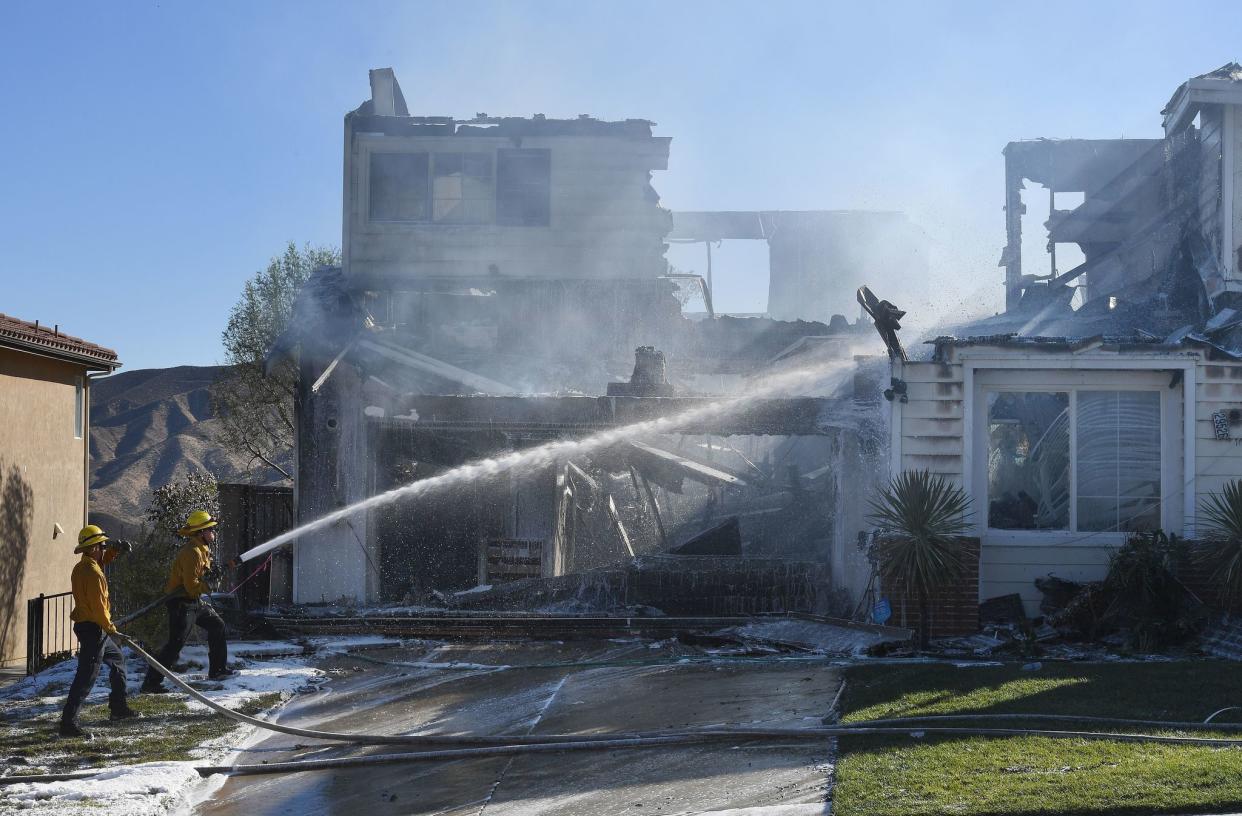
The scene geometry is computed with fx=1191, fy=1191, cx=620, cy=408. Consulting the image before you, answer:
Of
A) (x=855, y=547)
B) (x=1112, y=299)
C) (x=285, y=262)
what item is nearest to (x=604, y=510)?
(x=855, y=547)

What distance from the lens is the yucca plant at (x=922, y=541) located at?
11492mm

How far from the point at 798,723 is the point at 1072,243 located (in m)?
21.5

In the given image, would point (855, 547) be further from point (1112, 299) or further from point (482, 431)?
point (1112, 299)

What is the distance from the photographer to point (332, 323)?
2122cm

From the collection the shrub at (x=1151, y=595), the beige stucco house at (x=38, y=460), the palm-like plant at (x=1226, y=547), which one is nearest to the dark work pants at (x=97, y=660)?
the beige stucco house at (x=38, y=460)

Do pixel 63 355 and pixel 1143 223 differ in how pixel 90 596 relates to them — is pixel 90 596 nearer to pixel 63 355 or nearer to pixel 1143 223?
pixel 63 355

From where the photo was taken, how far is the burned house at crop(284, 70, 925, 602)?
16.7 meters

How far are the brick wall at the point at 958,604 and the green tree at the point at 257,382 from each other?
20832 mm

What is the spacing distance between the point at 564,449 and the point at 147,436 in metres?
43.9

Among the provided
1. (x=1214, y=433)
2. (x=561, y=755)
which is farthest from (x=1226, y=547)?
(x=561, y=755)

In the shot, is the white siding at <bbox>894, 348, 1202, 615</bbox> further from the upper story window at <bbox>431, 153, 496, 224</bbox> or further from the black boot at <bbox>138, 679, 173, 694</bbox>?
the upper story window at <bbox>431, 153, 496, 224</bbox>

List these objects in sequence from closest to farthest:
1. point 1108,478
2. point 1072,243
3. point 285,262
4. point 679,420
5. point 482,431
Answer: point 1108,478 < point 679,420 < point 482,431 < point 1072,243 < point 285,262

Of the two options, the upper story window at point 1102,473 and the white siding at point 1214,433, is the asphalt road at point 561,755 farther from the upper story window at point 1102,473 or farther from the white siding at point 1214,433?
the white siding at point 1214,433

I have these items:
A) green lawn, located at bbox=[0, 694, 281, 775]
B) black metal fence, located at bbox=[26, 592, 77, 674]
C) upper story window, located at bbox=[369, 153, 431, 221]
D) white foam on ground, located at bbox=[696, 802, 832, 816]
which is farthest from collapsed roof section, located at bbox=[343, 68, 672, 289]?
white foam on ground, located at bbox=[696, 802, 832, 816]
